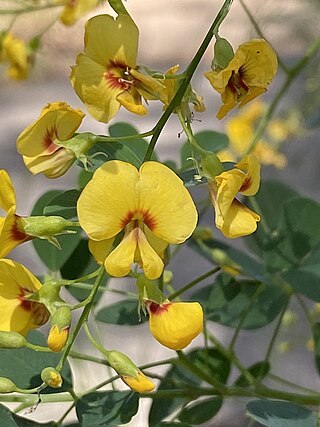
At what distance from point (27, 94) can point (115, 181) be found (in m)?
2.83

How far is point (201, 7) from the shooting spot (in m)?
3.46

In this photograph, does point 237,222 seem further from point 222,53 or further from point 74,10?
point 74,10

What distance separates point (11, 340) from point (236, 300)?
1.04ft

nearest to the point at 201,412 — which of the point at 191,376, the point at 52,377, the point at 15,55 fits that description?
the point at 191,376

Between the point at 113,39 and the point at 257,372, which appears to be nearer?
the point at 113,39

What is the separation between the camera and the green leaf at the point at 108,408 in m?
0.59

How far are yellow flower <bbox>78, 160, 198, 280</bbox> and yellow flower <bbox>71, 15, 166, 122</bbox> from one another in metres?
0.06

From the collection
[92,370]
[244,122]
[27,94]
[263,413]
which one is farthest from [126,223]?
[27,94]

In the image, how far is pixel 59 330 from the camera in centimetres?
48

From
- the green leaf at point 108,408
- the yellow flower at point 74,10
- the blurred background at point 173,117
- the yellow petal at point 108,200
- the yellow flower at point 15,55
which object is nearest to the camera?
the yellow petal at point 108,200

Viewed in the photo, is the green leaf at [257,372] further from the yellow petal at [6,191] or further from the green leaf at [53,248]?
the yellow petal at [6,191]

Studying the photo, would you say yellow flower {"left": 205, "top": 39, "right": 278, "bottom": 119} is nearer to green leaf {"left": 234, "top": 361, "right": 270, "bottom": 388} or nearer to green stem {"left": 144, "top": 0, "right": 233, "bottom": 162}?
green stem {"left": 144, "top": 0, "right": 233, "bottom": 162}

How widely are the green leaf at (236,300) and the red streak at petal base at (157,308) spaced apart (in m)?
0.25

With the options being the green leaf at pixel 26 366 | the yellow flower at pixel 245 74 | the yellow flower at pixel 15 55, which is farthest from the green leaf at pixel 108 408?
the yellow flower at pixel 15 55
